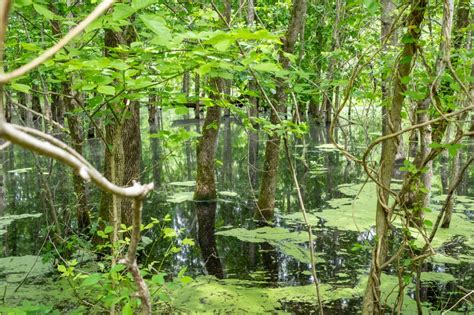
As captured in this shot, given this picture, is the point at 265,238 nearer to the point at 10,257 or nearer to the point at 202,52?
the point at 10,257

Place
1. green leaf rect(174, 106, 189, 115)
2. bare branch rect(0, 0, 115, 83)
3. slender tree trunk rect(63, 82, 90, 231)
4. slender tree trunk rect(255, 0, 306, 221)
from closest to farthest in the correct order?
bare branch rect(0, 0, 115, 83), green leaf rect(174, 106, 189, 115), slender tree trunk rect(63, 82, 90, 231), slender tree trunk rect(255, 0, 306, 221)

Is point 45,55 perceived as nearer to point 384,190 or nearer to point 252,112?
point 384,190

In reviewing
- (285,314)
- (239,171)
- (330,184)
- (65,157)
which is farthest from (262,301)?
(239,171)

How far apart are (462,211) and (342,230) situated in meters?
2.26

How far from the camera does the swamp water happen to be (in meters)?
4.30

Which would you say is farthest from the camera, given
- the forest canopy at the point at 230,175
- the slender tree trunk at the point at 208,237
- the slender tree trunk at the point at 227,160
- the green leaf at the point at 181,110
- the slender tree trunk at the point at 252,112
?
the slender tree trunk at the point at 227,160

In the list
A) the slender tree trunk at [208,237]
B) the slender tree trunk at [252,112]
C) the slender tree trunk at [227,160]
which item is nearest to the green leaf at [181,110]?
the slender tree trunk at [252,112]

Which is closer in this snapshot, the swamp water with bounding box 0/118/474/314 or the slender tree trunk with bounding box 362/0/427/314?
the slender tree trunk with bounding box 362/0/427/314

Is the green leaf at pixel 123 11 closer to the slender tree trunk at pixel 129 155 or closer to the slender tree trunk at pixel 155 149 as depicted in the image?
the slender tree trunk at pixel 155 149

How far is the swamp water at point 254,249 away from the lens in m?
4.30

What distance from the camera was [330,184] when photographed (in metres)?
9.63

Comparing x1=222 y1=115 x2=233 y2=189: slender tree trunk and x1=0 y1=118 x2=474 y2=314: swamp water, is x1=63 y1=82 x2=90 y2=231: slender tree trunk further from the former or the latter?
x1=222 y1=115 x2=233 y2=189: slender tree trunk

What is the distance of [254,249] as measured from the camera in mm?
5910

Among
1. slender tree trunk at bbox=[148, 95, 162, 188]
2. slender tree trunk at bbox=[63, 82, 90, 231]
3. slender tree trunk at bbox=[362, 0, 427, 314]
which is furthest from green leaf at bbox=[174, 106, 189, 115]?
slender tree trunk at bbox=[63, 82, 90, 231]
